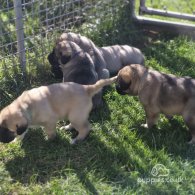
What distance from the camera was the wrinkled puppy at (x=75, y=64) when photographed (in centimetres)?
570

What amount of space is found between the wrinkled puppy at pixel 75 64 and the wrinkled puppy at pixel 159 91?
0.56 m

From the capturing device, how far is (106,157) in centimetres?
498

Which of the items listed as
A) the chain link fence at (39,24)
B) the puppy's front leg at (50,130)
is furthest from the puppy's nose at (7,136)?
the chain link fence at (39,24)

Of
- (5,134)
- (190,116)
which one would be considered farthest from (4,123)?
(190,116)

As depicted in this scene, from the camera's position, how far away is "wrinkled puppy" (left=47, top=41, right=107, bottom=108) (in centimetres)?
570

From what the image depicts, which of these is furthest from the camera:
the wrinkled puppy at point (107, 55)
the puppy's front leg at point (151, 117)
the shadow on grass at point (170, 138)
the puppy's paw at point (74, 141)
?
the wrinkled puppy at point (107, 55)

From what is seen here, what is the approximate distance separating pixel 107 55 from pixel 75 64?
1.03 metres

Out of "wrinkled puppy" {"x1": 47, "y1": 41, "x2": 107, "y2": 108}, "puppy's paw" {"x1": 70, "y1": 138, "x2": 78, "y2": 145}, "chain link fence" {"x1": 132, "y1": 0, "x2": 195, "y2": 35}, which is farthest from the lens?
"chain link fence" {"x1": 132, "y1": 0, "x2": 195, "y2": 35}

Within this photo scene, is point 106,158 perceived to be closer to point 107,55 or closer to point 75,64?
point 75,64

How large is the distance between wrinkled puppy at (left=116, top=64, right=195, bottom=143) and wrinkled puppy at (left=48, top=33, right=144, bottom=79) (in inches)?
37.1

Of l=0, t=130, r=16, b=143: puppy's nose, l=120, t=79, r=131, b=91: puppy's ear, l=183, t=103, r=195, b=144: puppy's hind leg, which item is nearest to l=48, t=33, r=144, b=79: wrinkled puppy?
l=120, t=79, r=131, b=91: puppy's ear

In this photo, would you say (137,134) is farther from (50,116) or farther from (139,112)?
(50,116)

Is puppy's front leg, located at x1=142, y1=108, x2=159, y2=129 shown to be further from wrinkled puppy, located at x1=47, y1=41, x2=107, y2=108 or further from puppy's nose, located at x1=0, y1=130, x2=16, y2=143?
puppy's nose, located at x1=0, y1=130, x2=16, y2=143

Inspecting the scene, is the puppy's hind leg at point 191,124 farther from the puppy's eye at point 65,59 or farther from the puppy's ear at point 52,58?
the puppy's ear at point 52,58
